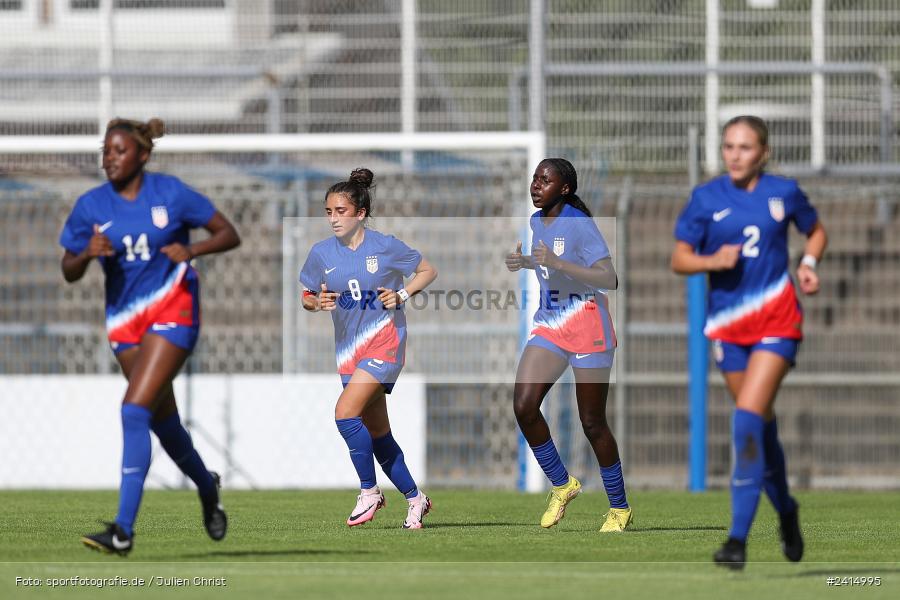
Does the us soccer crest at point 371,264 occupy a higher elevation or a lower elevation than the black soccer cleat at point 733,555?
higher

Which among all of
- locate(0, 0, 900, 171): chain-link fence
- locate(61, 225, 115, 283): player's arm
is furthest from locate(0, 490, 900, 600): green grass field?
locate(0, 0, 900, 171): chain-link fence

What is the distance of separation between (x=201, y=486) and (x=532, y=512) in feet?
12.3

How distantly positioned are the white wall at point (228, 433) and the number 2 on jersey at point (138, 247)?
7.13 metres

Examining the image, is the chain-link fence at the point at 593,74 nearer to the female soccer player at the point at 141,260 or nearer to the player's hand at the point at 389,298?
the player's hand at the point at 389,298

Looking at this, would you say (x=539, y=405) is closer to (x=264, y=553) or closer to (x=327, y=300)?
(x=327, y=300)

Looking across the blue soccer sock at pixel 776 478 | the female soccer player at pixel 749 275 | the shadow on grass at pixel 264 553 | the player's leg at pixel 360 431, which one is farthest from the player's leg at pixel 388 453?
the female soccer player at pixel 749 275

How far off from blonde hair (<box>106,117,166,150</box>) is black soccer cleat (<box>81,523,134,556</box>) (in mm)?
1667

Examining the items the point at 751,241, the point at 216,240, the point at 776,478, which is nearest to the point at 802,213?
the point at 751,241

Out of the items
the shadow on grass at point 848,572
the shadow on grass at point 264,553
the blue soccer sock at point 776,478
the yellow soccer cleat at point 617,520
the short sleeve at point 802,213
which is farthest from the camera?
the yellow soccer cleat at point 617,520

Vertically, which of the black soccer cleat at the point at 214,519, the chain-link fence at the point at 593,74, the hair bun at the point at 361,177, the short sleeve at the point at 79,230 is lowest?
the black soccer cleat at the point at 214,519

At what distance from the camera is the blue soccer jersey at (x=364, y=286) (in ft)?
30.9

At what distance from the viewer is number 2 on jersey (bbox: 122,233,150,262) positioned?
7367 mm

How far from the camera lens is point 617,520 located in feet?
30.6

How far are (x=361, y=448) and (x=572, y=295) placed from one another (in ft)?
4.73
